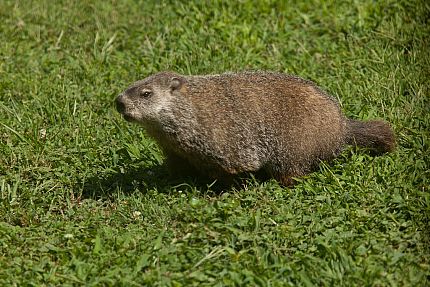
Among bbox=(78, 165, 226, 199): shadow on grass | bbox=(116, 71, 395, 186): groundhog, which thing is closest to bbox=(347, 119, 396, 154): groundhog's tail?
bbox=(116, 71, 395, 186): groundhog

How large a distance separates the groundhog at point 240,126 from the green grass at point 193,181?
0.51 feet

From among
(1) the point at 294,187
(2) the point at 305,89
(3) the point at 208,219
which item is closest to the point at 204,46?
(2) the point at 305,89

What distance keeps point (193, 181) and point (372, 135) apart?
1446 mm

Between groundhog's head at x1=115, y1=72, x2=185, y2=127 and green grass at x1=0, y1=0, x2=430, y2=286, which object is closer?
green grass at x1=0, y1=0, x2=430, y2=286

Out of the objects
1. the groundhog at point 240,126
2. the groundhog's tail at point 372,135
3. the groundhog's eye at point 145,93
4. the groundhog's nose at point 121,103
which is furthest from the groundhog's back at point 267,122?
the groundhog's nose at point 121,103

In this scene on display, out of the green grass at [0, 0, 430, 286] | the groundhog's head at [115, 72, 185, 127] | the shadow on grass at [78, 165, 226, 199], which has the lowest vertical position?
the shadow on grass at [78, 165, 226, 199]

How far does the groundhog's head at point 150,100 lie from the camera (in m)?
6.14

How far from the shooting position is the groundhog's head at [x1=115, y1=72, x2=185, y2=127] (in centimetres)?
614

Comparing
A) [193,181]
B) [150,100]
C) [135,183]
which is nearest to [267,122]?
[193,181]

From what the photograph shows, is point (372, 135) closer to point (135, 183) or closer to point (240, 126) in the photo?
point (240, 126)

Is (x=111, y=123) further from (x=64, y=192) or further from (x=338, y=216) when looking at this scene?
(x=338, y=216)

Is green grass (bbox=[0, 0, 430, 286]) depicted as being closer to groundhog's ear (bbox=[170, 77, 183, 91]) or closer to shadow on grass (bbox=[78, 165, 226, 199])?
shadow on grass (bbox=[78, 165, 226, 199])

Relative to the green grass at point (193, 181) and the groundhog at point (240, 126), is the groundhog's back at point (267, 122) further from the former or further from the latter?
the green grass at point (193, 181)

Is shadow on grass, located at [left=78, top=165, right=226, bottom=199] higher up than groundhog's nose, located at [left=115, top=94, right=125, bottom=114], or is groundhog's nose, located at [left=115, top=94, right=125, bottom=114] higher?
groundhog's nose, located at [left=115, top=94, right=125, bottom=114]
